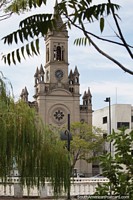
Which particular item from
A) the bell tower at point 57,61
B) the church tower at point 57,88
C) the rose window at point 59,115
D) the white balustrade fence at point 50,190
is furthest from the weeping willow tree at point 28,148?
the bell tower at point 57,61

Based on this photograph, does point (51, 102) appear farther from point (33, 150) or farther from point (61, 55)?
point (33, 150)

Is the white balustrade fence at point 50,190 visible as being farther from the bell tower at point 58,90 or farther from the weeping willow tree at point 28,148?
the bell tower at point 58,90

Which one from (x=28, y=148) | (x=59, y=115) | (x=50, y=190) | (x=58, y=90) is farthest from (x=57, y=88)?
(x=28, y=148)

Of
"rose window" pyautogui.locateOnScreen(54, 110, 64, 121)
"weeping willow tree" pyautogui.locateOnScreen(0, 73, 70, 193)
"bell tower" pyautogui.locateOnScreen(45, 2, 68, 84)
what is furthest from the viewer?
"bell tower" pyautogui.locateOnScreen(45, 2, 68, 84)

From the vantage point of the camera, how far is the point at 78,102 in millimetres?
82438

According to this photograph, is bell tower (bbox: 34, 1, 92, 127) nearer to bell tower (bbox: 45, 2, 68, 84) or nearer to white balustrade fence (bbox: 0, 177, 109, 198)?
bell tower (bbox: 45, 2, 68, 84)

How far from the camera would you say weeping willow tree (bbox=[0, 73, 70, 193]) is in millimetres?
15703

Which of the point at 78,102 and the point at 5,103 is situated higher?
the point at 78,102

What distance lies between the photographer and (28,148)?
16516 millimetres

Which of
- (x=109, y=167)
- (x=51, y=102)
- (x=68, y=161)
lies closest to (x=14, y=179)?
(x=68, y=161)

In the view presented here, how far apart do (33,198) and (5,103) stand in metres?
6.72

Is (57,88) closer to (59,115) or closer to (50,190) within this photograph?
(59,115)

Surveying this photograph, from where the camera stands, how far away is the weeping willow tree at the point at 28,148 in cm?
1570

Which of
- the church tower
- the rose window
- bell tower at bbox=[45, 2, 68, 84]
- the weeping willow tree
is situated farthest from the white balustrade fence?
bell tower at bbox=[45, 2, 68, 84]
